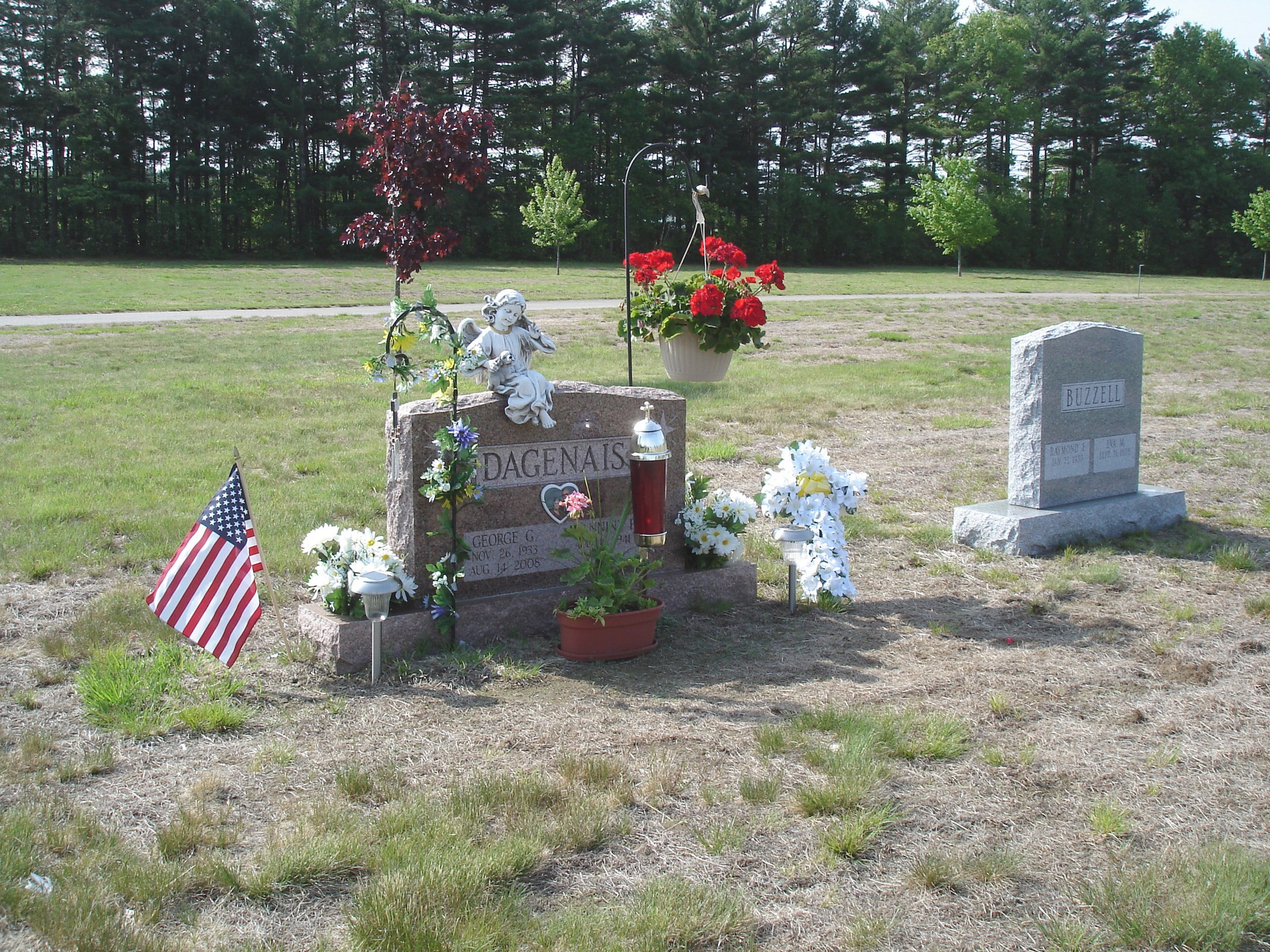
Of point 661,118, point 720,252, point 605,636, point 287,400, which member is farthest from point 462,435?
point 661,118

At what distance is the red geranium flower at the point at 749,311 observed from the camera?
7738 millimetres

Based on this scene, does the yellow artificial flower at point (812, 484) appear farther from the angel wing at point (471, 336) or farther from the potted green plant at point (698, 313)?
the potted green plant at point (698, 313)

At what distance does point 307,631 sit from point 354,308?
15762 mm

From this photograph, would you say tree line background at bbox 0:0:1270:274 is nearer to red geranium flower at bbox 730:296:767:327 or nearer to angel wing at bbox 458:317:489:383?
red geranium flower at bbox 730:296:767:327

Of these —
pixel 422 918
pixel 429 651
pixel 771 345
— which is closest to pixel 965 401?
pixel 771 345

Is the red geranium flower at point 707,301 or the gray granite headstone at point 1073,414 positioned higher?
the red geranium flower at point 707,301

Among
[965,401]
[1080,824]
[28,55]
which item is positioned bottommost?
[1080,824]

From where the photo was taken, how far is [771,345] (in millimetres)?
15195

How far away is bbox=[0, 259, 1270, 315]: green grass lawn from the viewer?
65.1 ft

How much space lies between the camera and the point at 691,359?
880 centimetres

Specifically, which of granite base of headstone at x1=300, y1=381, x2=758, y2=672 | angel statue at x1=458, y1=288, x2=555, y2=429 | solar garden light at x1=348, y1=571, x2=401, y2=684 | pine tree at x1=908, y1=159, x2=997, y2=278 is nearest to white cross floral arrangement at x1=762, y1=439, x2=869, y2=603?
granite base of headstone at x1=300, y1=381, x2=758, y2=672

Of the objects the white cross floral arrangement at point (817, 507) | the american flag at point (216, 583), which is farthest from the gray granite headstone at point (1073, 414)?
the american flag at point (216, 583)

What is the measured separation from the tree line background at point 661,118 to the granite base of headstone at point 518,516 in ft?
105

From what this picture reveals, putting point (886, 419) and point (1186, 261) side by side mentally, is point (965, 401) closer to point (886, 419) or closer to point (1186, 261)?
point (886, 419)
